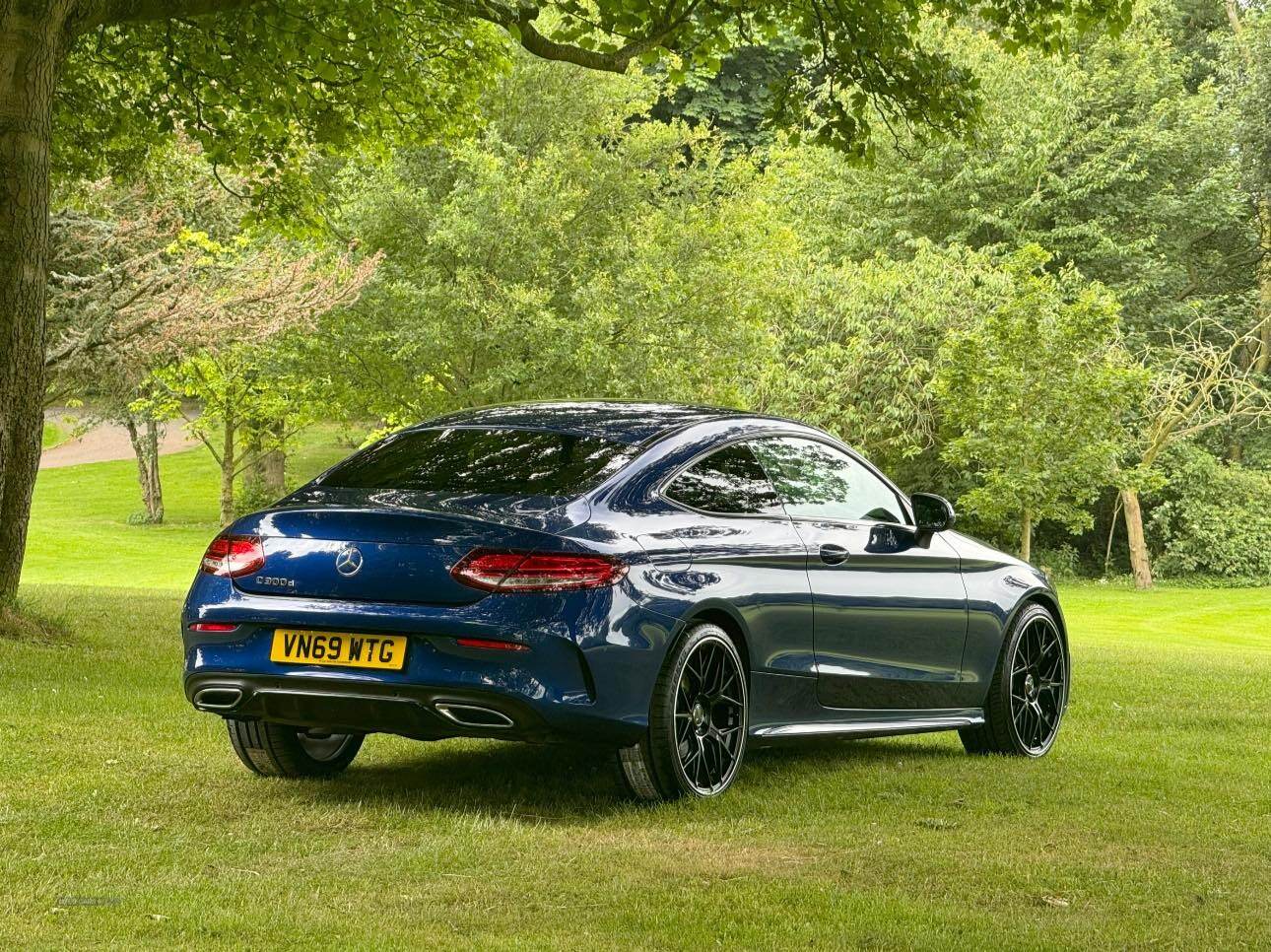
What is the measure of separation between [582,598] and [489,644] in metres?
0.38

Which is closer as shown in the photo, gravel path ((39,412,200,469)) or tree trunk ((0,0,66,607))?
tree trunk ((0,0,66,607))

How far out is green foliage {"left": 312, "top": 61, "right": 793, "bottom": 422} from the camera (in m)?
26.8

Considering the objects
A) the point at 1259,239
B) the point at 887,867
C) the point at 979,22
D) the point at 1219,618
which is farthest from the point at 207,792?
the point at 979,22

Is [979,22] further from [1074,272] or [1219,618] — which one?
[1219,618]

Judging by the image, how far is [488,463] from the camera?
6.91 m

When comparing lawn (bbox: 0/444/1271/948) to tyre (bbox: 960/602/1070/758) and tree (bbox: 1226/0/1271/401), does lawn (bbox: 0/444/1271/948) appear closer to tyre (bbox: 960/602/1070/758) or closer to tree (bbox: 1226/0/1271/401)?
tyre (bbox: 960/602/1070/758)

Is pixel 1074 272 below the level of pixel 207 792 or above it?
above

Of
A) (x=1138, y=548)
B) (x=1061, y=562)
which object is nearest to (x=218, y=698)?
(x=1138, y=548)

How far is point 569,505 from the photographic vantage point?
6.46m

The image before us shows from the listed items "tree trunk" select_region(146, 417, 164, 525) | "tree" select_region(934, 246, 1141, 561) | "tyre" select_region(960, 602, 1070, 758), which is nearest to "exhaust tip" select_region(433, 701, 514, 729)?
"tyre" select_region(960, 602, 1070, 758)

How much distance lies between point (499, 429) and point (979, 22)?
4655cm

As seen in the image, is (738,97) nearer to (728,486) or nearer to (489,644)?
(728,486)

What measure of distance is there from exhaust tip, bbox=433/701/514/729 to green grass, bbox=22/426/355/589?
81.9 feet

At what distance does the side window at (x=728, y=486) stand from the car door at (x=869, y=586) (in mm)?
108
